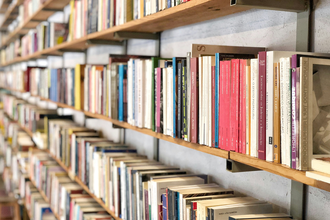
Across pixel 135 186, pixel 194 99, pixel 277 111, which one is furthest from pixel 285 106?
pixel 135 186

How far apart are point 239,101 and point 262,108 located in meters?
0.09

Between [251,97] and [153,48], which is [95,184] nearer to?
[153,48]

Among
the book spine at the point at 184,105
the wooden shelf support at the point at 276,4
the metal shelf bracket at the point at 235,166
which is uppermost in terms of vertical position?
the wooden shelf support at the point at 276,4

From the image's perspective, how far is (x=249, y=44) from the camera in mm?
1305

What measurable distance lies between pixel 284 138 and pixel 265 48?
47 centimetres

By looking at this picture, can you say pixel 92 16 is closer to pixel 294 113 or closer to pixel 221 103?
pixel 221 103

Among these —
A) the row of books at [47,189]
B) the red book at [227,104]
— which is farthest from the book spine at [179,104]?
the row of books at [47,189]

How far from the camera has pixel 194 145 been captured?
116 centimetres

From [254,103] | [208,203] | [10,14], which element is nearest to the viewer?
[254,103]

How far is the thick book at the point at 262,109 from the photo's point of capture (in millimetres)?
871

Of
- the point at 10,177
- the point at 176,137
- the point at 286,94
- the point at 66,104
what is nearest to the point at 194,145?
the point at 176,137

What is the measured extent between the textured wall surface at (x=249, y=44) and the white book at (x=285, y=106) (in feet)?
0.84

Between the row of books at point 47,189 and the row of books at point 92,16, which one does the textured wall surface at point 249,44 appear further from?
the row of books at point 47,189

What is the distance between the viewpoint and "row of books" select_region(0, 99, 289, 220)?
3.85ft
